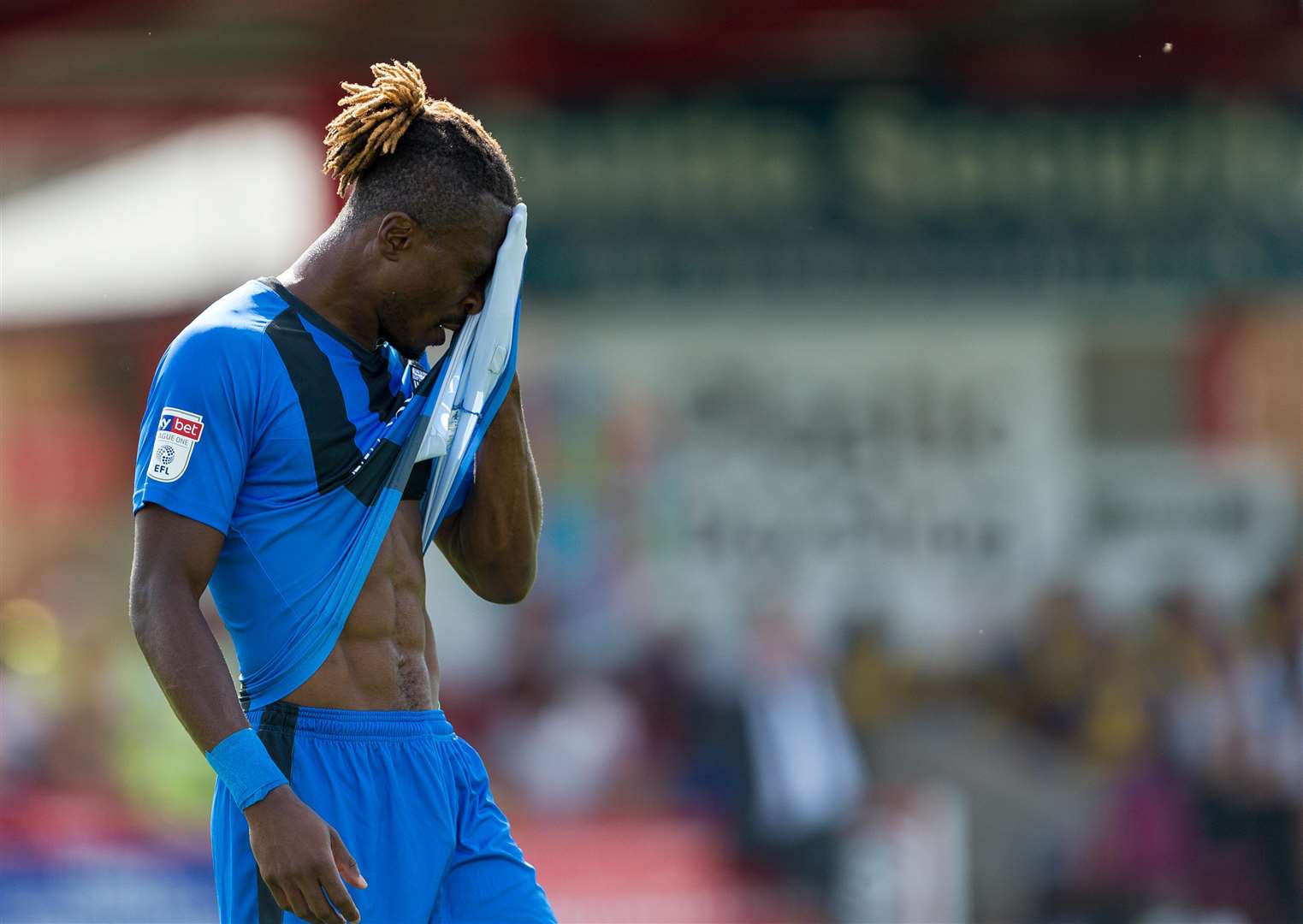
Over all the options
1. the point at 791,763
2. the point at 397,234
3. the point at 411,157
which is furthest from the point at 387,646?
the point at 791,763

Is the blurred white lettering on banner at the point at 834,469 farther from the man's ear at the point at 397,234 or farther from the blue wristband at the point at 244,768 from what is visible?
the blue wristband at the point at 244,768

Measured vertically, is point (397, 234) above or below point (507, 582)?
above

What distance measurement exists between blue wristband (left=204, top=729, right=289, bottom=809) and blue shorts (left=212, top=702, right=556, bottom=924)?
200mm

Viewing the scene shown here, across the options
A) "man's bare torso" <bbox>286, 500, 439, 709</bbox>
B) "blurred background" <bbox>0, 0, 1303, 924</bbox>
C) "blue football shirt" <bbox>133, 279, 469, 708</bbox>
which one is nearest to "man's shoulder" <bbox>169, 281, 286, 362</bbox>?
"blue football shirt" <bbox>133, 279, 469, 708</bbox>

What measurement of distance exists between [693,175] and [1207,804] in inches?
185

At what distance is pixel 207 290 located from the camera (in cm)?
1220

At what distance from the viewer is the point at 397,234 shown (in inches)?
136

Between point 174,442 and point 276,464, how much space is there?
20cm

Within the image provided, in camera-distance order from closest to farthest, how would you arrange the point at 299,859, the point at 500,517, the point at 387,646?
the point at 299,859 → the point at 387,646 → the point at 500,517

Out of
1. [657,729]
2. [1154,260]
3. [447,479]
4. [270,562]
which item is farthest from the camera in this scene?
[1154,260]

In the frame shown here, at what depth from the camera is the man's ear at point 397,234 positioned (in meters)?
3.45

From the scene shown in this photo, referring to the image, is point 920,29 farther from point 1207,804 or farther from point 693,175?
point 1207,804

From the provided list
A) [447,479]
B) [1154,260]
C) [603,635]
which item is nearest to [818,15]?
[1154,260]

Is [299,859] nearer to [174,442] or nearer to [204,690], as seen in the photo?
[204,690]
